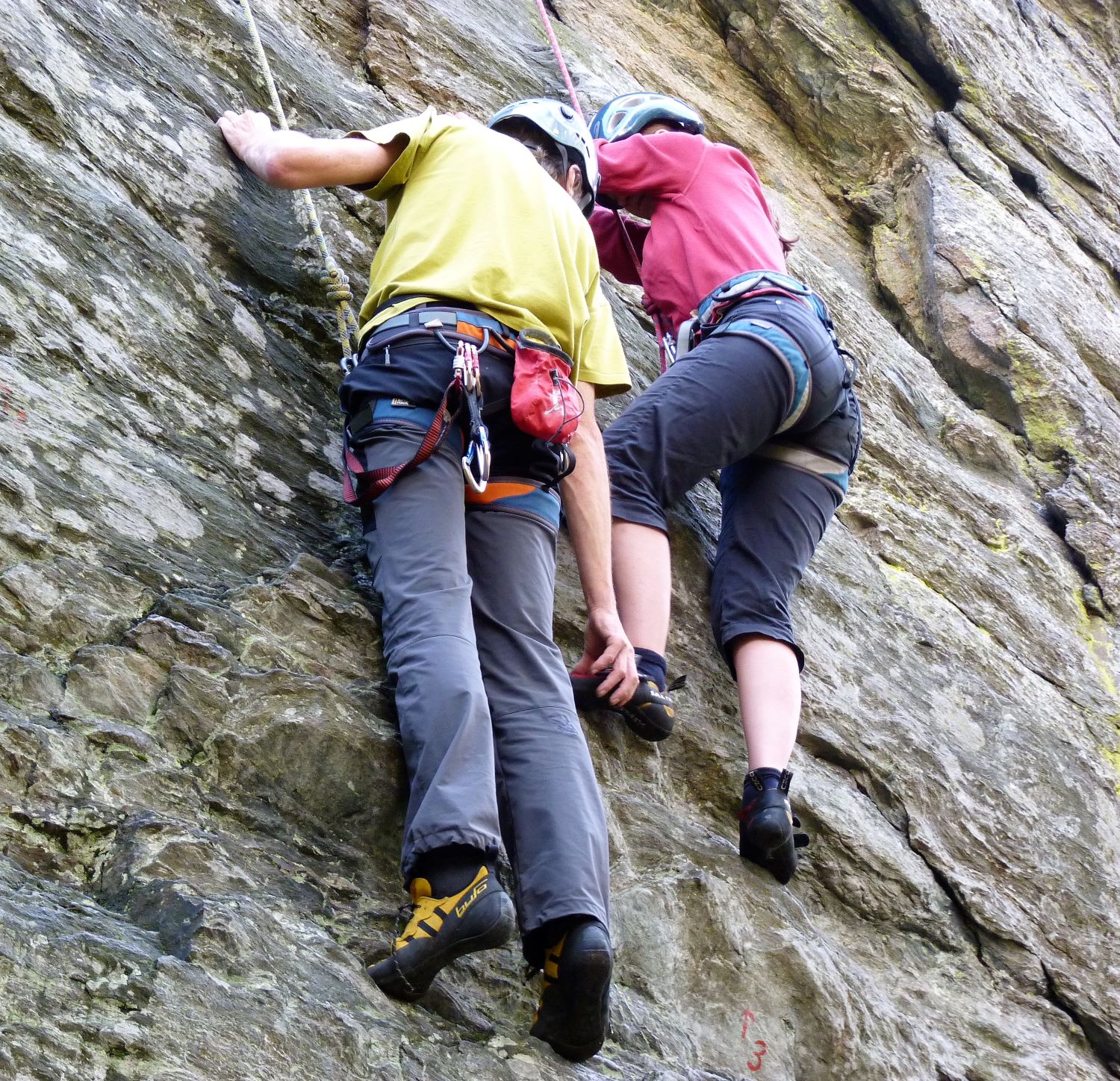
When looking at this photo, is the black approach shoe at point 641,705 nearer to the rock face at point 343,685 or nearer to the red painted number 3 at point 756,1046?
the rock face at point 343,685

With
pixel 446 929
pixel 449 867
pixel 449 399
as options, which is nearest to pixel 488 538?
pixel 449 399

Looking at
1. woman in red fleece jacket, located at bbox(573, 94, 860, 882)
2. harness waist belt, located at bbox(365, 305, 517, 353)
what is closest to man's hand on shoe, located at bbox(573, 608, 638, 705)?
woman in red fleece jacket, located at bbox(573, 94, 860, 882)

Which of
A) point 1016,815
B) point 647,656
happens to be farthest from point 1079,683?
point 647,656

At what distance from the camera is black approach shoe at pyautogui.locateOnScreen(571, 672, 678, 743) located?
4.20 meters

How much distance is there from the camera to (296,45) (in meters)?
6.48

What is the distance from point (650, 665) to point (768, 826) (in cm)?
65

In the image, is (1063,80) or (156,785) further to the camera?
(1063,80)

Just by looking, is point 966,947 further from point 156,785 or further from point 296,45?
point 296,45

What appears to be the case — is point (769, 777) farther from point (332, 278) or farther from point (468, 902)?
point (332, 278)

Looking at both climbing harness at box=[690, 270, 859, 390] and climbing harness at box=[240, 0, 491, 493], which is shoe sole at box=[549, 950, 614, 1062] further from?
climbing harness at box=[690, 270, 859, 390]

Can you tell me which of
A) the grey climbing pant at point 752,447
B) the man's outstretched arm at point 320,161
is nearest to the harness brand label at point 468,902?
the grey climbing pant at point 752,447

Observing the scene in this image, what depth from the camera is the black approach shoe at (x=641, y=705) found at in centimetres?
420

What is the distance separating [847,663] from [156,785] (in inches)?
137

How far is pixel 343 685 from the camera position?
12.2 ft
